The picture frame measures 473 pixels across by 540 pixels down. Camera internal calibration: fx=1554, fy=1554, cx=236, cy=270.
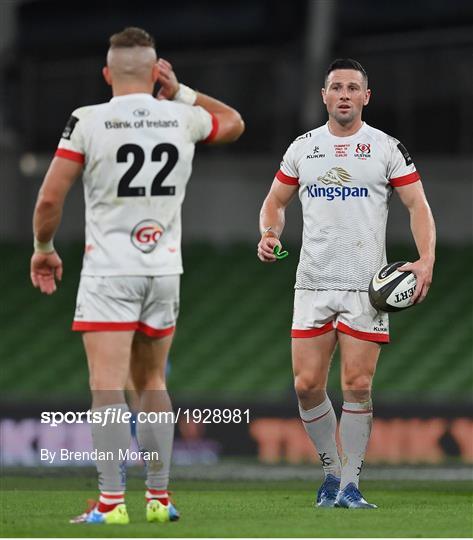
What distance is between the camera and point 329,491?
8.13 meters

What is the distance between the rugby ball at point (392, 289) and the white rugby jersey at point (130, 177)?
4.45 ft

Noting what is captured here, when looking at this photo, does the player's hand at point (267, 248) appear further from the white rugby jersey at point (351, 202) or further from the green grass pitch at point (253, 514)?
the green grass pitch at point (253, 514)

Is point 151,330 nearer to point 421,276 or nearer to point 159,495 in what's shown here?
point 159,495

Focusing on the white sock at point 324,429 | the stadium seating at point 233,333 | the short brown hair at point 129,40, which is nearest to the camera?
the short brown hair at point 129,40

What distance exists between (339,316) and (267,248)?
0.53 meters

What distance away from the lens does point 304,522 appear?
6.98 metres

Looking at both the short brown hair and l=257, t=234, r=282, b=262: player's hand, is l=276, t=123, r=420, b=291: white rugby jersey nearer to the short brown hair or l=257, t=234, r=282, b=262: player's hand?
l=257, t=234, r=282, b=262: player's hand

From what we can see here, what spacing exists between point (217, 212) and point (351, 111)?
47.4 ft

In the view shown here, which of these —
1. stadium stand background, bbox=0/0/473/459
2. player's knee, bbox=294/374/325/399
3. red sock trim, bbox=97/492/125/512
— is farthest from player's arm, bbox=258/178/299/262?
stadium stand background, bbox=0/0/473/459

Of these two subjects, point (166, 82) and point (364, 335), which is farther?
point (364, 335)

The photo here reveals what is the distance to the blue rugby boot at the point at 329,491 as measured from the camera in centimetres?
809

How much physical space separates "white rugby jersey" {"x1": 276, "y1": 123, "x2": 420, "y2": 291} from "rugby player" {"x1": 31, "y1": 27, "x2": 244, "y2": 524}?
51.3 inches

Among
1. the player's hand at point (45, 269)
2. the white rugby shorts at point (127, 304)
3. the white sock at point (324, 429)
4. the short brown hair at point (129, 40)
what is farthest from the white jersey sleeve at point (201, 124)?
the white sock at point (324, 429)

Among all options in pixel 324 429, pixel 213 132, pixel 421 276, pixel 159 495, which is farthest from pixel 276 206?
pixel 159 495
